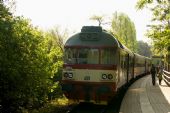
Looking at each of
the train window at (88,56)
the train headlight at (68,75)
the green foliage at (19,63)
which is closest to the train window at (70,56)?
the train window at (88,56)

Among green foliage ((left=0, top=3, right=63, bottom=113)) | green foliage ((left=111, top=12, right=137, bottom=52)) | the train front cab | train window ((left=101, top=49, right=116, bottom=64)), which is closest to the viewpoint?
green foliage ((left=0, top=3, right=63, bottom=113))

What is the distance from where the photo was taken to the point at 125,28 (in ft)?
260

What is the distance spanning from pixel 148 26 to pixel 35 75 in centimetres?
2412

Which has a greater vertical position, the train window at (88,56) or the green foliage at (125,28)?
the green foliage at (125,28)

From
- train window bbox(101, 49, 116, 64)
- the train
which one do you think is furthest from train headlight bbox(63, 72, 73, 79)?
train window bbox(101, 49, 116, 64)

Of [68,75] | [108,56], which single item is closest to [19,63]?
[68,75]

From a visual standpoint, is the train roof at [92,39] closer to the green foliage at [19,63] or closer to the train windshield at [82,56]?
the train windshield at [82,56]

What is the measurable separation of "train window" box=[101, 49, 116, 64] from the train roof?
0.24 m

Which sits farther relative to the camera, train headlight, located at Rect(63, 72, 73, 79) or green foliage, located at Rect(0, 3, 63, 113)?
train headlight, located at Rect(63, 72, 73, 79)

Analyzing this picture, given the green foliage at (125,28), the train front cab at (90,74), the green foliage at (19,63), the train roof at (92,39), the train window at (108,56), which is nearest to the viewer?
the green foliage at (19,63)

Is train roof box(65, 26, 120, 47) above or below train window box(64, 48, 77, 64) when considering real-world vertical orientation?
above

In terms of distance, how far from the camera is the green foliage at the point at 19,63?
1397 centimetres

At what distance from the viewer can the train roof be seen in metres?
16.5

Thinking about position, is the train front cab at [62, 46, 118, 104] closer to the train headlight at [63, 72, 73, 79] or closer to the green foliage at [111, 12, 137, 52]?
the train headlight at [63, 72, 73, 79]
